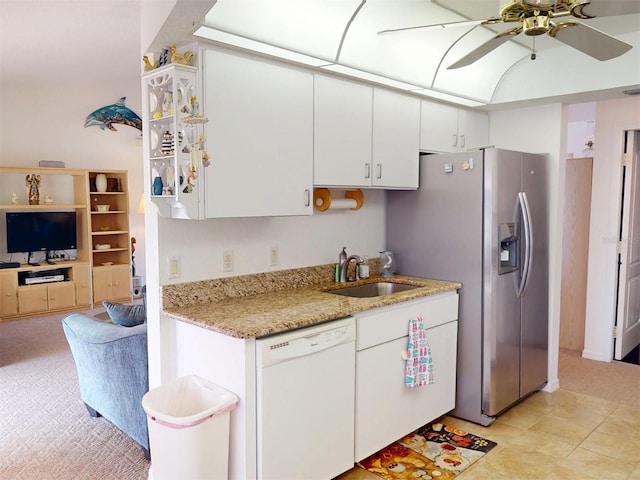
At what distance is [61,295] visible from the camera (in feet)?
21.5

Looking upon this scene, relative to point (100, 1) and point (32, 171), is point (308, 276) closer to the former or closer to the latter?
point (100, 1)

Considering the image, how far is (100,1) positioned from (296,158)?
6.13 ft

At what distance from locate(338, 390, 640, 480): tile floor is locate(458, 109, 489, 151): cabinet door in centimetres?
195

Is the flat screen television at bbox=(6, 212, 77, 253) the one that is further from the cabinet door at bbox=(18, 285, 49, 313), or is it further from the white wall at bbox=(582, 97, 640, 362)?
the white wall at bbox=(582, 97, 640, 362)

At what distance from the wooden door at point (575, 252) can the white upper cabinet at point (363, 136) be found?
2191 mm

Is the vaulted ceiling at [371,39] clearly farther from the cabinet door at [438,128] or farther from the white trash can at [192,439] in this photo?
the white trash can at [192,439]

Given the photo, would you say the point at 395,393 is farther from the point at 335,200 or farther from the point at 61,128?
the point at 61,128

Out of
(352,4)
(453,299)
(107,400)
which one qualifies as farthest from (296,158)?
(107,400)

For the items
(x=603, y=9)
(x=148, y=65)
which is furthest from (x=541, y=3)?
(x=148, y=65)

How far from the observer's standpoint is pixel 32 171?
631 centimetres

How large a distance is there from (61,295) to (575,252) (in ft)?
19.8

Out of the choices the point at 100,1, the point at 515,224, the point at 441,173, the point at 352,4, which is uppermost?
the point at 100,1

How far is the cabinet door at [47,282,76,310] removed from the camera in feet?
21.3

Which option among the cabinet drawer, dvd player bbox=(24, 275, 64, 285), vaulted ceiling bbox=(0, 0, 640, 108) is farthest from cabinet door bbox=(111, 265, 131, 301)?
the cabinet drawer
